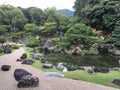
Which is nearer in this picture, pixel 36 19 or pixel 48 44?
pixel 48 44

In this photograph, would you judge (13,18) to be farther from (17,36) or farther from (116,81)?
(116,81)

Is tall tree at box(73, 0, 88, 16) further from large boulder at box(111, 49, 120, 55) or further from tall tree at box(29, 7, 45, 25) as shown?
large boulder at box(111, 49, 120, 55)

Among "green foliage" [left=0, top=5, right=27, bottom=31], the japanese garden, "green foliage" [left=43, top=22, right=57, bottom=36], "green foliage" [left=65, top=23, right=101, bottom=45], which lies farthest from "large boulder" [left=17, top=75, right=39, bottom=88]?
"green foliage" [left=0, top=5, right=27, bottom=31]

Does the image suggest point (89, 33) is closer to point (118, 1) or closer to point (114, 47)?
point (114, 47)

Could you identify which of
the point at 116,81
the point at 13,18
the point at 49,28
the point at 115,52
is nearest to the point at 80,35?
the point at 115,52

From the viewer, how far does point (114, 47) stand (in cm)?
3369

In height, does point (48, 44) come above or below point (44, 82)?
below

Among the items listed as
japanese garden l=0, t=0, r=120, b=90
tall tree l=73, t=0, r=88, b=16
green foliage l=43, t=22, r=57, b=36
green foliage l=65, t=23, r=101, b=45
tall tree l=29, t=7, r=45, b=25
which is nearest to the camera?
japanese garden l=0, t=0, r=120, b=90

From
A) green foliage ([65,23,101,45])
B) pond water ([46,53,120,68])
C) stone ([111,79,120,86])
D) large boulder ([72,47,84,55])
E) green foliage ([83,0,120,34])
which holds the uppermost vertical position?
green foliage ([83,0,120,34])

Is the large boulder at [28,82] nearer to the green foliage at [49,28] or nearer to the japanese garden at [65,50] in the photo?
the japanese garden at [65,50]

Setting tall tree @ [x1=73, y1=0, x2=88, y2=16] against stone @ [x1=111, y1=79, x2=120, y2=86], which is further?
tall tree @ [x1=73, y1=0, x2=88, y2=16]

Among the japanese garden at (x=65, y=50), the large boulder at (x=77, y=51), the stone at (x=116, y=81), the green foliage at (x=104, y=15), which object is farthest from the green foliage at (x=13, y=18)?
the stone at (x=116, y=81)

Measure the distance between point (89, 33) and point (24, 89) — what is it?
24.7m

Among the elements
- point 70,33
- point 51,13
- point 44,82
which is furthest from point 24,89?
point 51,13
